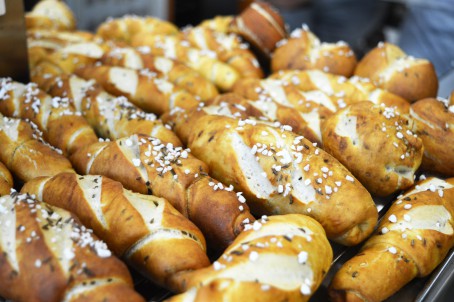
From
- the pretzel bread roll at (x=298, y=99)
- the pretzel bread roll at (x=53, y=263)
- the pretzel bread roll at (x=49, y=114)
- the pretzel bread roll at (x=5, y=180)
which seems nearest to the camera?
the pretzel bread roll at (x=53, y=263)

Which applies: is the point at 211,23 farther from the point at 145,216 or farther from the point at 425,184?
the point at 145,216

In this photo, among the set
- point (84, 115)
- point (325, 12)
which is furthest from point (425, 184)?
point (325, 12)

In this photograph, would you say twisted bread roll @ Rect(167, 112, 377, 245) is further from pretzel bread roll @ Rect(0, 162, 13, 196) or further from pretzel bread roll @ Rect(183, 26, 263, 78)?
pretzel bread roll @ Rect(183, 26, 263, 78)

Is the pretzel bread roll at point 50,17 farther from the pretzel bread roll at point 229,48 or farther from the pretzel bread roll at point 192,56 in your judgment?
the pretzel bread roll at point 229,48

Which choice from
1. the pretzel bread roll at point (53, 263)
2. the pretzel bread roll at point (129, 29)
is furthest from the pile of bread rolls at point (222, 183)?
the pretzel bread roll at point (129, 29)

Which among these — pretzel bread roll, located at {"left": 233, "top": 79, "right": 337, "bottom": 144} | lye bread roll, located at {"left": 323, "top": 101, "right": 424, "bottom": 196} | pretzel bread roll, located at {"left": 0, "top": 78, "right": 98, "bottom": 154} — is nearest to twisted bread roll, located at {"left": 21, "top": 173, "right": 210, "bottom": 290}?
pretzel bread roll, located at {"left": 0, "top": 78, "right": 98, "bottom": 154}

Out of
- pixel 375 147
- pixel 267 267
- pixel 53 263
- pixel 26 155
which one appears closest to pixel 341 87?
pixel 375 147
